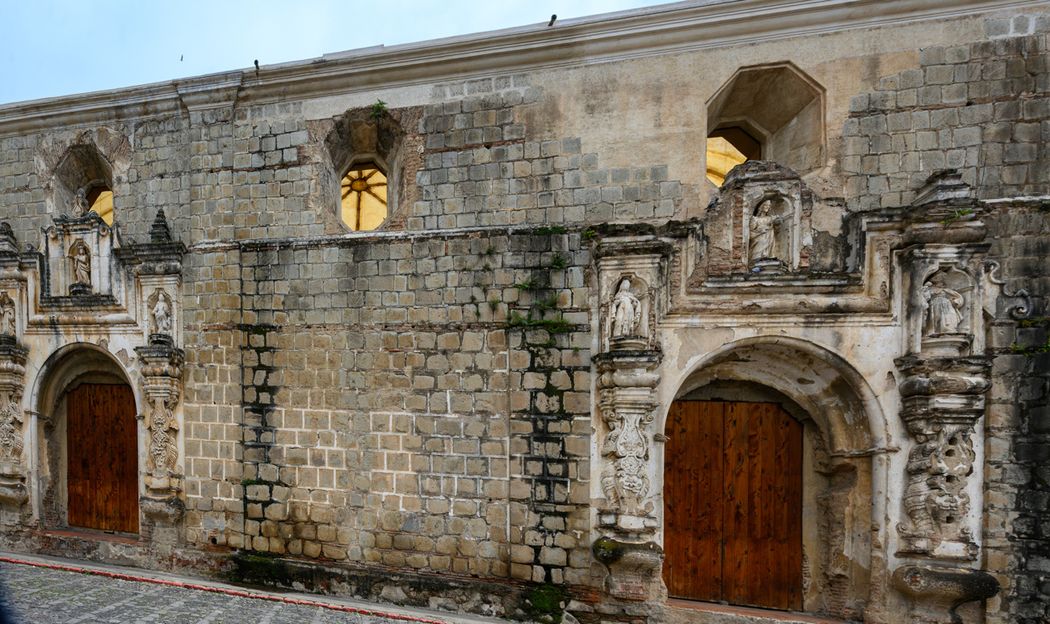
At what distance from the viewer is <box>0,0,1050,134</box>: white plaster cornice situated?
3855 mm

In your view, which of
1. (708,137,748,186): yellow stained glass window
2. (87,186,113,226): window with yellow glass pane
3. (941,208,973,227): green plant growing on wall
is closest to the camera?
(941,208,973,227): green plant growing on wall

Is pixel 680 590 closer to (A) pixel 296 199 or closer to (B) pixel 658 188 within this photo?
(B) pixel 658 188

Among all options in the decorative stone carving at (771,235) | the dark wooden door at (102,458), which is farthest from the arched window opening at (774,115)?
the dark wooden door at (102,458)

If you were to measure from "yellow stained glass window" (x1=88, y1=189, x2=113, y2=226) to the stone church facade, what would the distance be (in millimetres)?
605

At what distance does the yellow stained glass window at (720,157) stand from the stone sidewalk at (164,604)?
5847 millimetres

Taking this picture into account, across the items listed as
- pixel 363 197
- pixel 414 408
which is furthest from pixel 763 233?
pixel 363 197

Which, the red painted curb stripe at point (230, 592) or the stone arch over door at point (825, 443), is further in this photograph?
the red painted curb stripe at point (230, 592)

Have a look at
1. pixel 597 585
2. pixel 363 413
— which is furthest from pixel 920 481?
pixel 363 413

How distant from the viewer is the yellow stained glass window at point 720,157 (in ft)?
17.7

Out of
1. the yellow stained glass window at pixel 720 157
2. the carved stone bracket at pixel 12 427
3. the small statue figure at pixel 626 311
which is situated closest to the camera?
the small statue figure at pixel 626 311

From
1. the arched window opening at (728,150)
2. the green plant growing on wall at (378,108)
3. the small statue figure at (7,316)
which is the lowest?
the small statue figure at (7,316)

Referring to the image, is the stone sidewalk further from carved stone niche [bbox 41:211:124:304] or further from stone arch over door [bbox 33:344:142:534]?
carved stone niche [bbox 41:211:124:304]

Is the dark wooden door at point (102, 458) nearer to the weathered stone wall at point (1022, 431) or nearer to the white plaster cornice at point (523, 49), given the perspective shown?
the white plaster cornice at point (523, 49)

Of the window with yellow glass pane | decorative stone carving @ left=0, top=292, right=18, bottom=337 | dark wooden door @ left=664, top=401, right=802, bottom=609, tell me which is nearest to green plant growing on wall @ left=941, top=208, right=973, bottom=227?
dark wooden door @ left=664, top=401, right=802, bottom=609
